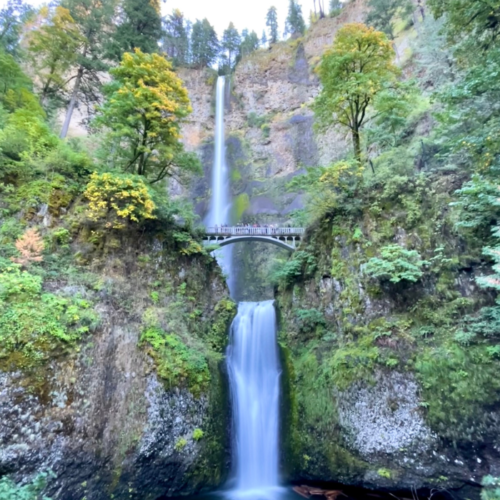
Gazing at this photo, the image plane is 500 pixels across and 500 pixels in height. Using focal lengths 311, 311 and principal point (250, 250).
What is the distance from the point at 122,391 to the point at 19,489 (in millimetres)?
2854

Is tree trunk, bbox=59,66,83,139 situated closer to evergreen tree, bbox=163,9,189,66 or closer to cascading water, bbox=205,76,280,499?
cascading water, bbox=205,76,280,499

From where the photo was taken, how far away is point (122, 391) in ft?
27.7

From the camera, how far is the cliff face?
6.86m

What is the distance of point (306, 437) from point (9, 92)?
17077 mm

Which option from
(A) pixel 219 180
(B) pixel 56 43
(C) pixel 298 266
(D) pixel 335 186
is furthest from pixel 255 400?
(A) pixel 219 180

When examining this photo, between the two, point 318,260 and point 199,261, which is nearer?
point 318,260

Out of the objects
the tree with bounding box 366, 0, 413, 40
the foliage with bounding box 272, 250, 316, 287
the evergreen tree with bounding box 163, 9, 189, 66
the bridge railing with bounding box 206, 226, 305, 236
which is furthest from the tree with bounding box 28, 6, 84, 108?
the evergreen tree with bounding box 163, 9, 189, 66

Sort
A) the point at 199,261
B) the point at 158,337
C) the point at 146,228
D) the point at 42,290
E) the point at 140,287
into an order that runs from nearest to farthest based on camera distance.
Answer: the point at 42,290, the point at 158,337, the point at 140,287, the point at 146,228, the point at 199,261

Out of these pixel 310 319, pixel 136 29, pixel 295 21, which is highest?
pixel 295 21

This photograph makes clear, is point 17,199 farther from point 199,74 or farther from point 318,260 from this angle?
point 199,74

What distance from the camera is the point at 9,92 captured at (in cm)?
1256

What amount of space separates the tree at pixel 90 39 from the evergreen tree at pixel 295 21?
31.2 m

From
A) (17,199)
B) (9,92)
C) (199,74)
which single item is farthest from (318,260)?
(199,74)

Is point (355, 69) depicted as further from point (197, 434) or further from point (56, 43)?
point (197, 434)
